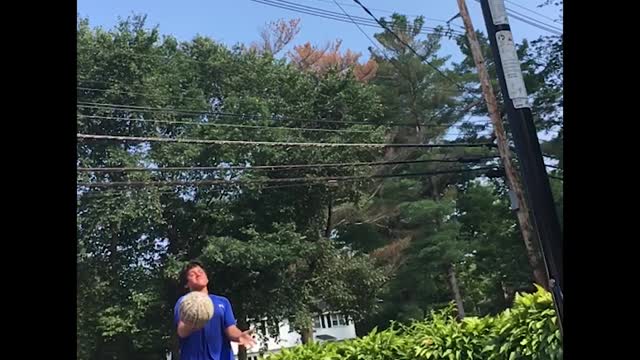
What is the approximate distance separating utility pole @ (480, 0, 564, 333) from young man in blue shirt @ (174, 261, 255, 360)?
166 centimetres

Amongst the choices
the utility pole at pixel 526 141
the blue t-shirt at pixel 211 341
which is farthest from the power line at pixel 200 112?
the utility pole at pixel 526 141

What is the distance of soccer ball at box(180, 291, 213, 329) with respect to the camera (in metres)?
3.17

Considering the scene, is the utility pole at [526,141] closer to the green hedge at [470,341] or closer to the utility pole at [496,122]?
the green hedge at [470,341]

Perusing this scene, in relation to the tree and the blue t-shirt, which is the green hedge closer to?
the blue t-shirt

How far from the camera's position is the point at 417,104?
1633 cm

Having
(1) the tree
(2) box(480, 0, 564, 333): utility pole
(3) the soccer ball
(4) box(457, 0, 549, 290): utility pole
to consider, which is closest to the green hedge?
(2) box(480, 0, 564, 333): utility pole

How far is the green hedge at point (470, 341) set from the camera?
10.7 ft

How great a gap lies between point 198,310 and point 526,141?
1.80 metres

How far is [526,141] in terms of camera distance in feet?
8.21
